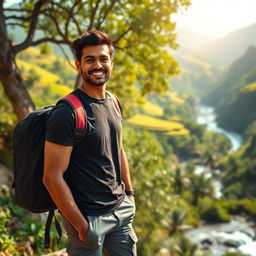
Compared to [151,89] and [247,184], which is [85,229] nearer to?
[151,89]

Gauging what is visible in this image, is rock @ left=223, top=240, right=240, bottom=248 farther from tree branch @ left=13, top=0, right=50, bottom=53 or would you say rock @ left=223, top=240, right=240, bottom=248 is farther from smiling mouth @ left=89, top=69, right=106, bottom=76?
smiling mouth @ left=89, top=69, right=106, bottom=76

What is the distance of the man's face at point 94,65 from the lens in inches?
99.3

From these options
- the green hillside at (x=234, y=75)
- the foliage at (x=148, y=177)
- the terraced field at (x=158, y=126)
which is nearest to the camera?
the foliage at (x=148, y=177)

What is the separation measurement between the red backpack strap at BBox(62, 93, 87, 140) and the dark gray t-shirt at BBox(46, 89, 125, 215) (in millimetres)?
39

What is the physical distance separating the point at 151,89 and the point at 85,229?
690cm

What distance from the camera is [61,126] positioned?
2.19 meters

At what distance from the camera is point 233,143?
113500 millimetres

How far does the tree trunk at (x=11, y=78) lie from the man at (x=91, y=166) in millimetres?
4251

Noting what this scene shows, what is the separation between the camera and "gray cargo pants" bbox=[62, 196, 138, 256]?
7.98ft

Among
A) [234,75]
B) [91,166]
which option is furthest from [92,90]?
[234,75]

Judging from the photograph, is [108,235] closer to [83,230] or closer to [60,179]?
[83,230]

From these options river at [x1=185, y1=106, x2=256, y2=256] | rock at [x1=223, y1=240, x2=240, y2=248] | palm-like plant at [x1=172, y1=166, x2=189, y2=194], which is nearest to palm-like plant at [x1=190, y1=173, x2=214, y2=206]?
palm-like plant at [x1=172, y1=166, x2=189, y2=194]

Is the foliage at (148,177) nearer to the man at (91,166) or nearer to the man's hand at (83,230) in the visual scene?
the man at (91,166)

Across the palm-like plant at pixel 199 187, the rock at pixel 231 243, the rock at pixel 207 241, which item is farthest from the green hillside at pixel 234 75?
the rock at pixel 207 241
